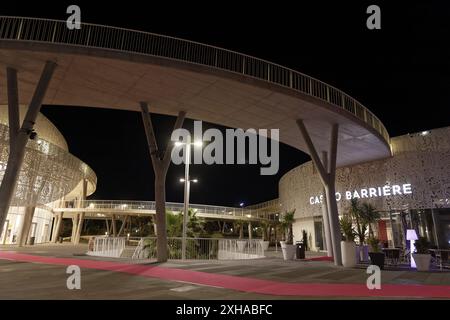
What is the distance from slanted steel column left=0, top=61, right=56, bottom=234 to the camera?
9.94 metres

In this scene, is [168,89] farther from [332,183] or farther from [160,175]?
[332,183]

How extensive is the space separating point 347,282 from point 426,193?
13.3 metres

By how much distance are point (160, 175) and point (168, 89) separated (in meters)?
3.97

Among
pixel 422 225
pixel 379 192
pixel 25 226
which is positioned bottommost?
pixel 25 226

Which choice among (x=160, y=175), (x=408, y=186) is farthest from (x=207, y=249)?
(x=408, y=186)

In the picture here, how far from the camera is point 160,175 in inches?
554

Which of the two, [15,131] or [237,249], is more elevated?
[15,131]

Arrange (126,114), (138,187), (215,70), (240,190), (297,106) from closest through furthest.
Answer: (215,70) → (297,106) → (126,114) → (138,187) → (240,190)

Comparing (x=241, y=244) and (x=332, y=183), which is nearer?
(x=332, y=183)

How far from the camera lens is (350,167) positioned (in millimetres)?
23281

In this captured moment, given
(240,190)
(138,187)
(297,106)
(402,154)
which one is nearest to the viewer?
(297,106)

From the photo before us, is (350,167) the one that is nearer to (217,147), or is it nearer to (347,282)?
(217,147)

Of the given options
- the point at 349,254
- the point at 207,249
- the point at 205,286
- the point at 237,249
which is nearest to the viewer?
the point at 205,286
